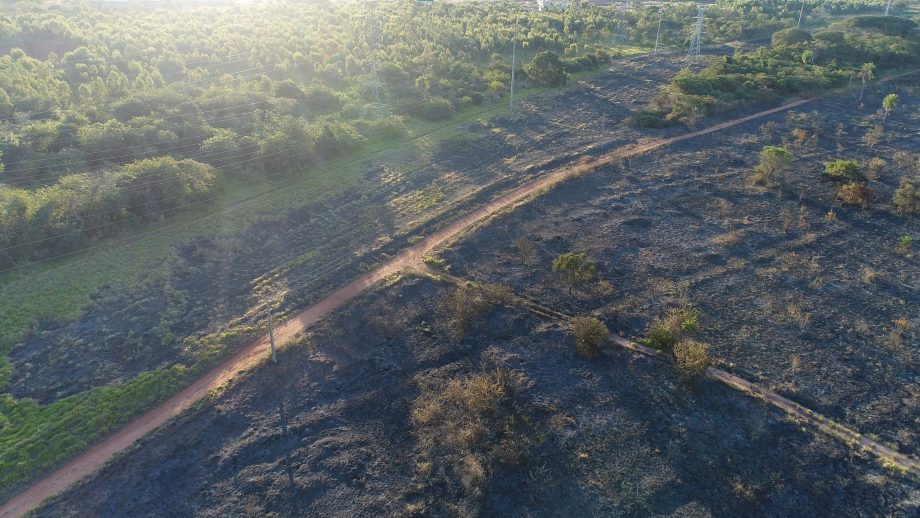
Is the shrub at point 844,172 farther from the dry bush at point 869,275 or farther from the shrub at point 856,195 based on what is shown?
the dry bush at point 869,275

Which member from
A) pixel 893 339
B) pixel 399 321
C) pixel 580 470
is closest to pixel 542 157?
pixel 399 321

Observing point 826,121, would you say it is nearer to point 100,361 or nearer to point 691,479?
point 691,479

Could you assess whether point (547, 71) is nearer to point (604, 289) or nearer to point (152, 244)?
point (604, 289)

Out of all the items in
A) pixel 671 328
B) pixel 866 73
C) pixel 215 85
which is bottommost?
pixel 671 328

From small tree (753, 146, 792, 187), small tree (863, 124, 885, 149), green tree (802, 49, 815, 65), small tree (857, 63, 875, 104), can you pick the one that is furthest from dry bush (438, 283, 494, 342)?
green tree (802, 49, 815, 65)

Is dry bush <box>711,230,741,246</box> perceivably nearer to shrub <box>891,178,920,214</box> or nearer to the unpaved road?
the unpaved road

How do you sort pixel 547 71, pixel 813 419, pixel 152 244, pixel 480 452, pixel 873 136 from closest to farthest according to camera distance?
pixel 480 452
pixel 813 419
pixel 152 244
pixel 873 136
pixel 547 71

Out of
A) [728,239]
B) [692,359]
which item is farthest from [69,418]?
[728,239]
